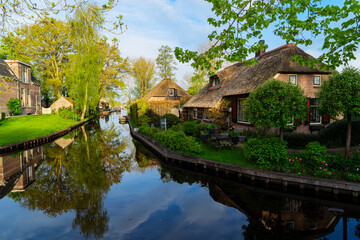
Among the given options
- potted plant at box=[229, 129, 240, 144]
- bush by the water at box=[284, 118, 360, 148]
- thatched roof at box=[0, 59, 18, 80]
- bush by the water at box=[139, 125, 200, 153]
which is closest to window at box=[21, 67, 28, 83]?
thatched roof at box=[0, 59, 18, 80]

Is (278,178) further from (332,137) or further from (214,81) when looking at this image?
(214,81)

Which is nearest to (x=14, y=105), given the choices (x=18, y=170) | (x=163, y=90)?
(x=18, y=170)

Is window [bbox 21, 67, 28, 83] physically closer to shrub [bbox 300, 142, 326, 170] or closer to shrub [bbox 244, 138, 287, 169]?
shrub [bbox 244, 138, 287, 169]

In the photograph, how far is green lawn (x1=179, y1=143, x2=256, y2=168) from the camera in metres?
9.89

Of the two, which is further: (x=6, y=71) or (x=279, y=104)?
(x=6, y=71)

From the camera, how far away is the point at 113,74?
4338 centimetres

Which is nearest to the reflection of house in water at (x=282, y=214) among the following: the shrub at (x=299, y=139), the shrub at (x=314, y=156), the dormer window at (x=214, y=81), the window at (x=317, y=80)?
the shrub at (x=314, y=156)

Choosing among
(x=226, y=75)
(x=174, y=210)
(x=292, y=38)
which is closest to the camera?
(x=292, y=38)

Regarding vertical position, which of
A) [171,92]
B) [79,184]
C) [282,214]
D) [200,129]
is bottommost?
[282,214]

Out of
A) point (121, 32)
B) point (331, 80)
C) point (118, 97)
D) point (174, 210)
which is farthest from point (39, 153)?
point (118, 97)

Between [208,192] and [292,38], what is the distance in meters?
6.31

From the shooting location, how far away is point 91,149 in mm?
15539

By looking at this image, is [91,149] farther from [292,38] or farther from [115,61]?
[115,61]

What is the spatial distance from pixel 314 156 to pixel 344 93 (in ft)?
9.30
